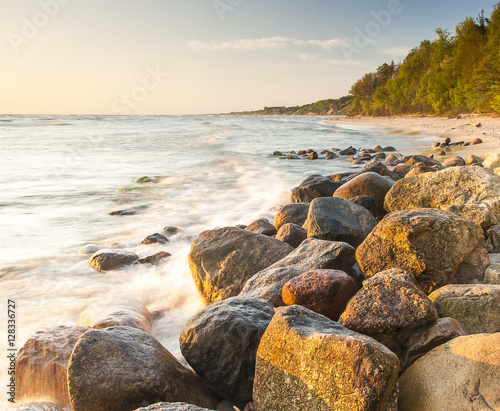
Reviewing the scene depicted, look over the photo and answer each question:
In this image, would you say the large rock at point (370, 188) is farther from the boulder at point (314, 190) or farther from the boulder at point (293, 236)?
the boulder at point (293, 236)

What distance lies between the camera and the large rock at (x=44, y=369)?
268 centimetres

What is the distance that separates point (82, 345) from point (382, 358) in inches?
66.2

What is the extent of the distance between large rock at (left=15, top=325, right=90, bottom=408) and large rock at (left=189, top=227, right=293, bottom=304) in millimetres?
1548

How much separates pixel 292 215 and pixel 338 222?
1.36m

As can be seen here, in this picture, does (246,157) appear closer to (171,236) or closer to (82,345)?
(171,236)

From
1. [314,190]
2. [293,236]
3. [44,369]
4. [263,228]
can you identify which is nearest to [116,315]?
[44,369]

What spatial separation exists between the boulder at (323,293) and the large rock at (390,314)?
36 centimetres

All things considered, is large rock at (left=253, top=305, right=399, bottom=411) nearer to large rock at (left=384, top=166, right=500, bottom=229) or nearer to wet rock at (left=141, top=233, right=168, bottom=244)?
large rock at (left=384, top=166, right=500, bottom=229)

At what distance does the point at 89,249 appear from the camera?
19.9ft

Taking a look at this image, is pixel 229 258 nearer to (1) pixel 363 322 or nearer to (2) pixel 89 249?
(1) pixel 363 322

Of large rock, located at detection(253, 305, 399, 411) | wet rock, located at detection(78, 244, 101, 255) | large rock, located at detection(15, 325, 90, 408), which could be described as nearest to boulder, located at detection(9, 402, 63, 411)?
large rock, located at detection(15, 325, 90, 408)

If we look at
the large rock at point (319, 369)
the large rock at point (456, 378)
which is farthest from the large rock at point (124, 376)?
the large rock at point (456, 378)

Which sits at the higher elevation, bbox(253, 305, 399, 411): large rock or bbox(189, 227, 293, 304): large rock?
bbox(253, 305, 399, 411): large rock

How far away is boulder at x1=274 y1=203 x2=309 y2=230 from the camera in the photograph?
18.5 ft
